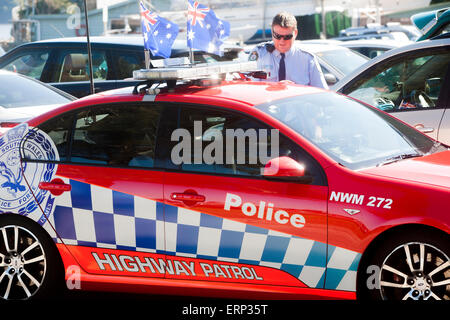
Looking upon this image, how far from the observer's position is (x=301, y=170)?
393 centimetres

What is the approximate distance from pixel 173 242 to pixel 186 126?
70 cm

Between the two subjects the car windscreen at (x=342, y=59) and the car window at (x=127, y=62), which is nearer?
the car window at (x=127, y=62)

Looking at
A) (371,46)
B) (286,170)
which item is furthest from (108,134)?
(371,46)

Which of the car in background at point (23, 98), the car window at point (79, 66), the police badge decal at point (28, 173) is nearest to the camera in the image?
the police badge decal at point (28, 173)

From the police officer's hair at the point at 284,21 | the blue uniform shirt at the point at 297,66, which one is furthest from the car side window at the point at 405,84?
the police officer's hair at the point at 284,21

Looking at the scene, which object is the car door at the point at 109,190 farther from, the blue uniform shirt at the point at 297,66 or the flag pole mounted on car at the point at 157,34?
the blue uniform shirt at the point at 297,66

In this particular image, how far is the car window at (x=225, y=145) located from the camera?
414cm

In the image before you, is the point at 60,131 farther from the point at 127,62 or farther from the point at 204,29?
the point at 127,62

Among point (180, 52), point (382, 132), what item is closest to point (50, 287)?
point (382, 132)

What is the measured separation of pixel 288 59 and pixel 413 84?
1.11 metres

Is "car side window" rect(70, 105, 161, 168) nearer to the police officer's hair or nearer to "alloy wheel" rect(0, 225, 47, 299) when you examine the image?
"alloy wheel" rect(0, 225, 47, 299)

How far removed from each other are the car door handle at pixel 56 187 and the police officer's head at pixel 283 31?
8.69 feet

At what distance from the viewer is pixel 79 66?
9.78 metres

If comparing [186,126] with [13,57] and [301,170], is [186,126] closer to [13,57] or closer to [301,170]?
[301,170]
